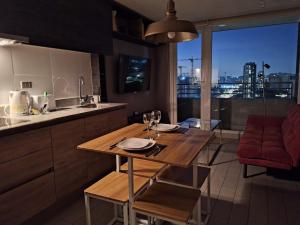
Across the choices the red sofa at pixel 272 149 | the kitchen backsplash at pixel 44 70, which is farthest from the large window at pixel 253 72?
the kitchen backsplash at pixel 44 70

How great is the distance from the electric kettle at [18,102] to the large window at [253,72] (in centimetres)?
376

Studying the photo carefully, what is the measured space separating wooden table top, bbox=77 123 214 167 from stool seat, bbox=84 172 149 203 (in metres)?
0.37

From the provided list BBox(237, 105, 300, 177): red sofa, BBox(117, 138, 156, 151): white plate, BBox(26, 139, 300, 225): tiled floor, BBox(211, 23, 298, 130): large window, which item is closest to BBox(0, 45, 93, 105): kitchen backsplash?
BBox(26, 139, 300, 225): tiled floor

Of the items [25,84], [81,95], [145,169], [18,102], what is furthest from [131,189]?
[81,95]

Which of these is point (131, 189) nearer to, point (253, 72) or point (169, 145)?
point (169, 145)

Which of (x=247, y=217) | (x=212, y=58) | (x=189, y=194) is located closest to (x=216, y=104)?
(x=212, y=58)

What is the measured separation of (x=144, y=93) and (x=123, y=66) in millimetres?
1120

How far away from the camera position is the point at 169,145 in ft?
5.32

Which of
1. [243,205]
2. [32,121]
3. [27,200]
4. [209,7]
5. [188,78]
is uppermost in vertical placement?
[209,7]

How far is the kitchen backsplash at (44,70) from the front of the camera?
2322mm

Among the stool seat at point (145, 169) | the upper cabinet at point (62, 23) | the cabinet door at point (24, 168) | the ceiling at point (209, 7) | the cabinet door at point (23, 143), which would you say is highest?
the ceiling at point (209, 7)

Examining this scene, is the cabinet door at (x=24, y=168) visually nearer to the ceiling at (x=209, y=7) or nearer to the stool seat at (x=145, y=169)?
the stool seat at (x=145, y=169)

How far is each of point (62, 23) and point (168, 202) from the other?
2146 millimetres

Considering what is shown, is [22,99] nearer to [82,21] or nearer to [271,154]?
[82,21]
